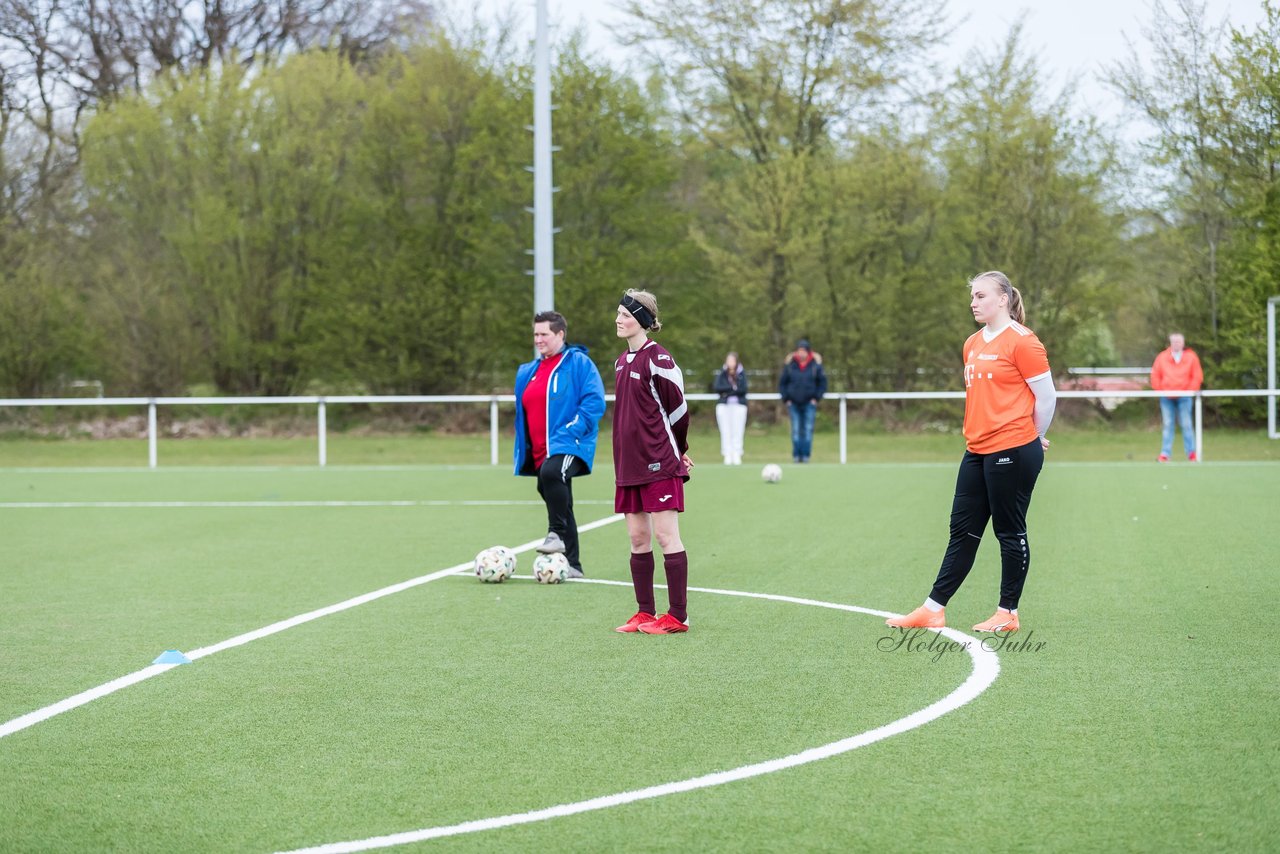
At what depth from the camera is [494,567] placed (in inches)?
386

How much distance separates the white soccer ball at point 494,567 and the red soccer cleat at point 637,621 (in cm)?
205

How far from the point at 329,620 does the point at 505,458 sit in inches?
679

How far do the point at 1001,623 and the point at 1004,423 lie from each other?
1.04m

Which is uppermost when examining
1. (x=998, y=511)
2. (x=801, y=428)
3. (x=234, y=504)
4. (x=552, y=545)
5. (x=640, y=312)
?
(x=640, y=312)

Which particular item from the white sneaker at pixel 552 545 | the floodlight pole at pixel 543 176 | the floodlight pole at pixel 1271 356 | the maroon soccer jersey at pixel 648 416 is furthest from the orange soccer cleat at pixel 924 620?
the floodlight pole at pixel 1271 356

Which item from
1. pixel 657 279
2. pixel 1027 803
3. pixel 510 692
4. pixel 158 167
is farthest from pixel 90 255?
pixel 1027 803

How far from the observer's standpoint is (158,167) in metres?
31.9

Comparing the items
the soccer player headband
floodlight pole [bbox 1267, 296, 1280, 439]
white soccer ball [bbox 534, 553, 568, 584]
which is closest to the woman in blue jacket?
white soccer ball [bbox 534, 553, 568, 584]

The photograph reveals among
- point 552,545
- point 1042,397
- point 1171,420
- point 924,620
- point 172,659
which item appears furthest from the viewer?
point 1171,420

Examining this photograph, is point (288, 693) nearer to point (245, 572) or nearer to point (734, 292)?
point (245, 572)

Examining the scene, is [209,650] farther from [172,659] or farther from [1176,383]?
[1176,383]

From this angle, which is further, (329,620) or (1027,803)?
(329,620)

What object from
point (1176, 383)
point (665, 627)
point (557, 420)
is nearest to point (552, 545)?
point (557, 420)

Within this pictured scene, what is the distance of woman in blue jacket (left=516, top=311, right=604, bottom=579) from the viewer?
945cm
